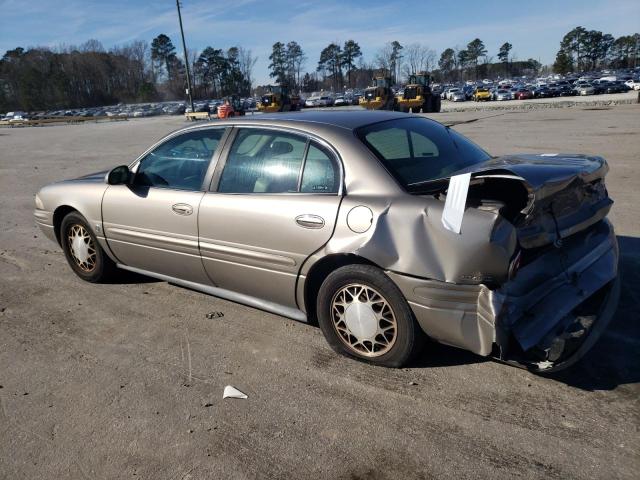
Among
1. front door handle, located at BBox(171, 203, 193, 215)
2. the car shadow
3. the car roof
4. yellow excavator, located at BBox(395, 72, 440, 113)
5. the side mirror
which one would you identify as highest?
the car roof

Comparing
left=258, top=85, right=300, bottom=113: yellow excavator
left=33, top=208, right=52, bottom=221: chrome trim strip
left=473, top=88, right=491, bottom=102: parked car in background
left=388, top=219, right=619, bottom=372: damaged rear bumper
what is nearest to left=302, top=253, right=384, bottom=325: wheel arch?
left=388, top=219, right=619, bottom=372: damaged rear bumper

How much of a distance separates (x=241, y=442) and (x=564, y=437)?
1.59 meters

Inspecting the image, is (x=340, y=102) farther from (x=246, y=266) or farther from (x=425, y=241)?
(x=425, y=241)

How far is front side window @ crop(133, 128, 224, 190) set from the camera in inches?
159

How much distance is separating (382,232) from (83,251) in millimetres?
3261

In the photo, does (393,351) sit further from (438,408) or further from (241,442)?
(241,442)

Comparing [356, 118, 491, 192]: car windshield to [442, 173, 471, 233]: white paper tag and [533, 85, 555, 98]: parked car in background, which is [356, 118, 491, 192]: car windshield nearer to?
[442, 173, 471, 233]: white paper tag

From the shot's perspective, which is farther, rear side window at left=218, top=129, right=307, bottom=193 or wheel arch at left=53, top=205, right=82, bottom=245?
wheel arch at left=53, top=205, right=82, bottom=245

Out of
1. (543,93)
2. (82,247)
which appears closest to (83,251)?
(82,247)

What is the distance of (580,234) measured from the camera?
3.39 meters

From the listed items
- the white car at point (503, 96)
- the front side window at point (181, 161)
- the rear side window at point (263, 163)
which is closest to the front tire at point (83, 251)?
the front side window at point (181, 161)

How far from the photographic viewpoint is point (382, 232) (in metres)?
3.01

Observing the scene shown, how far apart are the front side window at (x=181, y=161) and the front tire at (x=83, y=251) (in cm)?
86

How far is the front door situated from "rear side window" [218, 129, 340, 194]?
273mm
